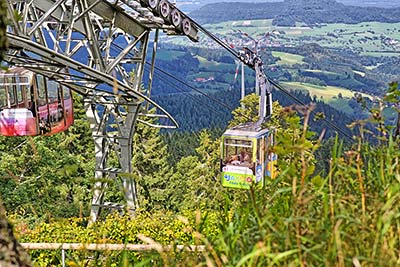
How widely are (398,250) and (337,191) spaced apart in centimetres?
40

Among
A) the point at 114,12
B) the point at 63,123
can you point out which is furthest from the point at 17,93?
the point at 114,12

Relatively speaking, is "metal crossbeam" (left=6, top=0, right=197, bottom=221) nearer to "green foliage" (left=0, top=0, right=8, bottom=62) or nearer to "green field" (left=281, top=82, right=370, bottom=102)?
"green foliage" (left=0, top=0, right=8, bottom=62)

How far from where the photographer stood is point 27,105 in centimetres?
1443

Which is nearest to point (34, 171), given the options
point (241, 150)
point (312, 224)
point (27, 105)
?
point (27, 105)

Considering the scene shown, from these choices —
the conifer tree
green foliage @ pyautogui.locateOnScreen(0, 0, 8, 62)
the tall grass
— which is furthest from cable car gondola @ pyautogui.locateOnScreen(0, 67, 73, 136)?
the conifer tree

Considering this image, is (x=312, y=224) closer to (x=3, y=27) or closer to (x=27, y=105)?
(x=3, y=27)

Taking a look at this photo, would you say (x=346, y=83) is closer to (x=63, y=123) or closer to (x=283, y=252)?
(x=63, y=123)

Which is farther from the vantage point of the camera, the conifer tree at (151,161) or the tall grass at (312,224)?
the conifer tree at (151,161)

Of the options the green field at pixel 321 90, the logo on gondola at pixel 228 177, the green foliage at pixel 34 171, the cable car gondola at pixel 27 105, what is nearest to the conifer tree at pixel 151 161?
the green foliage at pixel 34 171

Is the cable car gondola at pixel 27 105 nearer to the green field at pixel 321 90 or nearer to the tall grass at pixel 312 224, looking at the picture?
the tall grass at pixel 312 224

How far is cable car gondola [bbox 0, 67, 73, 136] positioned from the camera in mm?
13906

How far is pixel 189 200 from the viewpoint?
1237 inches

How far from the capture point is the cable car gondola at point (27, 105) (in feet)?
45.6

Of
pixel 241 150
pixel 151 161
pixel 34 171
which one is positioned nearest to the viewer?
pixel 241 150
